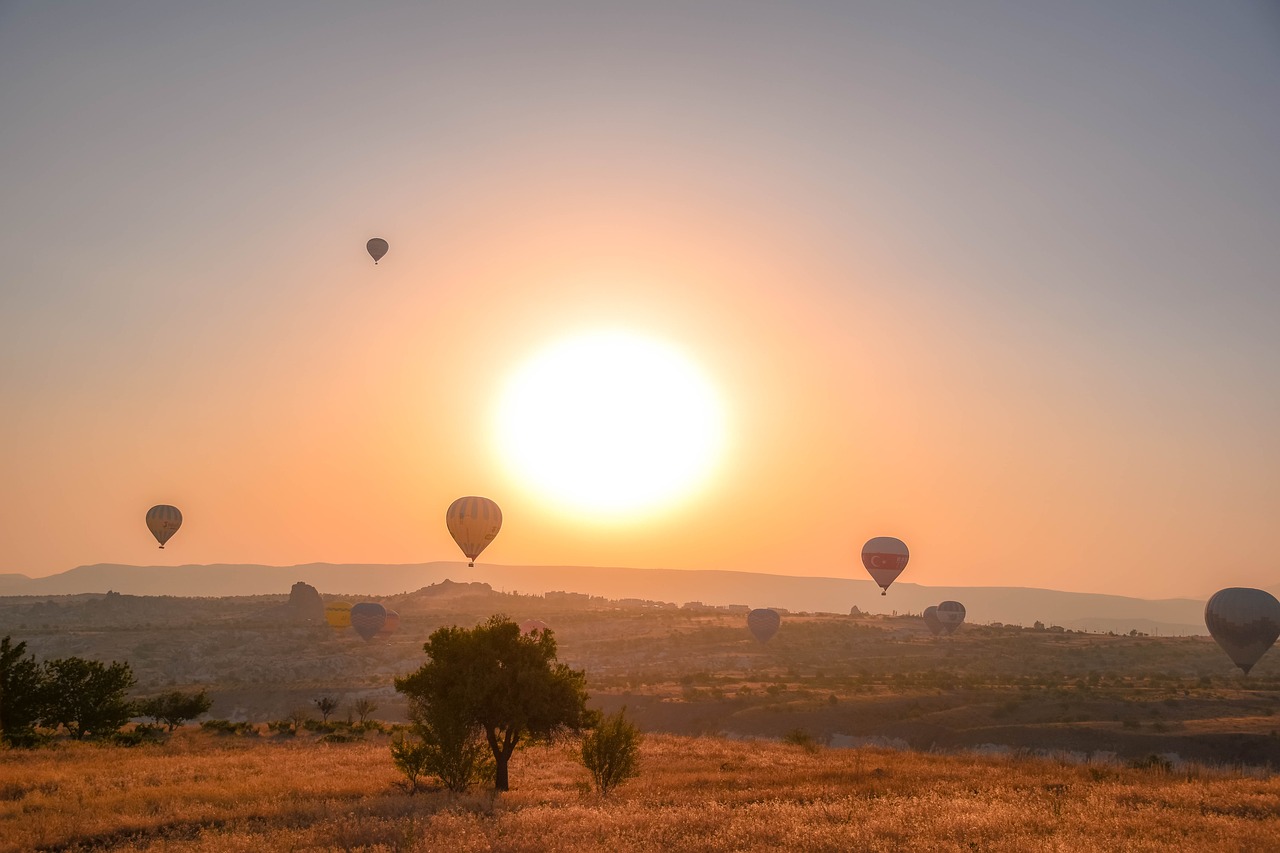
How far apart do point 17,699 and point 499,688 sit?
24172 millimetres

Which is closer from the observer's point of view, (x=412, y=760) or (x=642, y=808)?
(x=642, y=808)

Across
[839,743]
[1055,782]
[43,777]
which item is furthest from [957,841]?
[839,743]

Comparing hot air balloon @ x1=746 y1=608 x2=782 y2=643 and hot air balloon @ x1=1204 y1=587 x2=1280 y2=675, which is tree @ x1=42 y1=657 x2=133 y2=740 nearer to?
hot air balloon @ x1=746 y1=608 x2=782 y2=643

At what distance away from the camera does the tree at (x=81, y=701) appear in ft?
125

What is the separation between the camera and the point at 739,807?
A: 68.9 feet

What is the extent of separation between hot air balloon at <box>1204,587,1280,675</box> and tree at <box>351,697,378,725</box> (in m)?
69.0

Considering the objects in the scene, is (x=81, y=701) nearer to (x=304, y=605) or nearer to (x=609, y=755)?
(x=609, y=755)

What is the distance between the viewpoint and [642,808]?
68.8 feet

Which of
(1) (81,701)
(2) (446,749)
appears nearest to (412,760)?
(2) (446,749)

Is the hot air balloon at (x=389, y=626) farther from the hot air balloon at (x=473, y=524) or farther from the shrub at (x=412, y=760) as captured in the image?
the shrub at (x=412, y=760)

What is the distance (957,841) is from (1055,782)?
11.2 m

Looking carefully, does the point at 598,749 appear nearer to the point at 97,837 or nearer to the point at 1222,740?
the point at 97,837

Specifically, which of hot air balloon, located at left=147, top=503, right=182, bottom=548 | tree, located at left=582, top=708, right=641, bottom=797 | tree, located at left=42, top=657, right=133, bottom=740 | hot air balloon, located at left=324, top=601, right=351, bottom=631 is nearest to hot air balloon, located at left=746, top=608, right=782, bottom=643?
hot air balloon, located at left=324, top=601, right=351, bottom=631

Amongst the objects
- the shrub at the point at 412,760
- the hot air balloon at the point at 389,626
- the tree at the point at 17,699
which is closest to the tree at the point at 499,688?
the shrub at the point at 412,760
